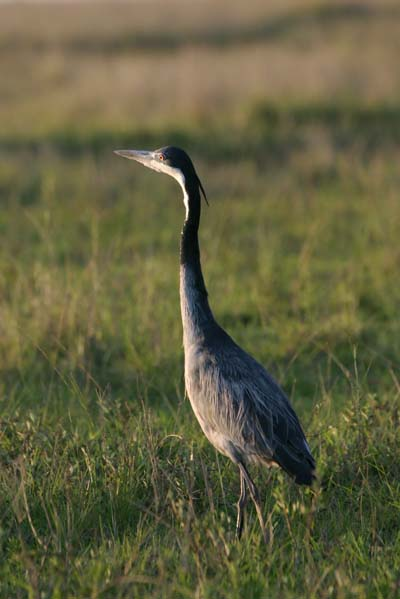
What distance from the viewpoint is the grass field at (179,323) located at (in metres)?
3.87

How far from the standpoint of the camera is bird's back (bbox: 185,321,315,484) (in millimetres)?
4129

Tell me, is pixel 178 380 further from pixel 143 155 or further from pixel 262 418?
pixel 262 418

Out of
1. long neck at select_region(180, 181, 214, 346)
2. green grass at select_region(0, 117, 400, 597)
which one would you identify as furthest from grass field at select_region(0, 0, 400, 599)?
long neck at select_region(180, 181, 214, 346)

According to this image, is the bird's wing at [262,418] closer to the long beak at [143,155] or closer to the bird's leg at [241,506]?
the bird's leg at [241,506]

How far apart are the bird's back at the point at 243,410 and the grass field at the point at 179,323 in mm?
173

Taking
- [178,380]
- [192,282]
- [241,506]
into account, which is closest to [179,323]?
[178,380]

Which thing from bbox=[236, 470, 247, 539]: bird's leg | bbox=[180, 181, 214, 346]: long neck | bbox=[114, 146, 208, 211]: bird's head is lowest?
bbox=[236, 470, 247, 539]: bird's leg

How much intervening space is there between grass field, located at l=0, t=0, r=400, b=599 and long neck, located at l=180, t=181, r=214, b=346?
497 mm

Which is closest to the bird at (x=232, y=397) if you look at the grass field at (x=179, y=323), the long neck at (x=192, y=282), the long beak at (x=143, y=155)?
the long neck at (x=192, y=282)

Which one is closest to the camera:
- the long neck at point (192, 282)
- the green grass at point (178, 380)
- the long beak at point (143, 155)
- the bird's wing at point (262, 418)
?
the green grass at point (178, 380)

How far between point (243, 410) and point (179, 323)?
2754 mm

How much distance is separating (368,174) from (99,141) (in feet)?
14.3

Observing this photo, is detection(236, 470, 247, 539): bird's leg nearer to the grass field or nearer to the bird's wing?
the grass field

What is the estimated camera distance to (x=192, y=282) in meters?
4.49
